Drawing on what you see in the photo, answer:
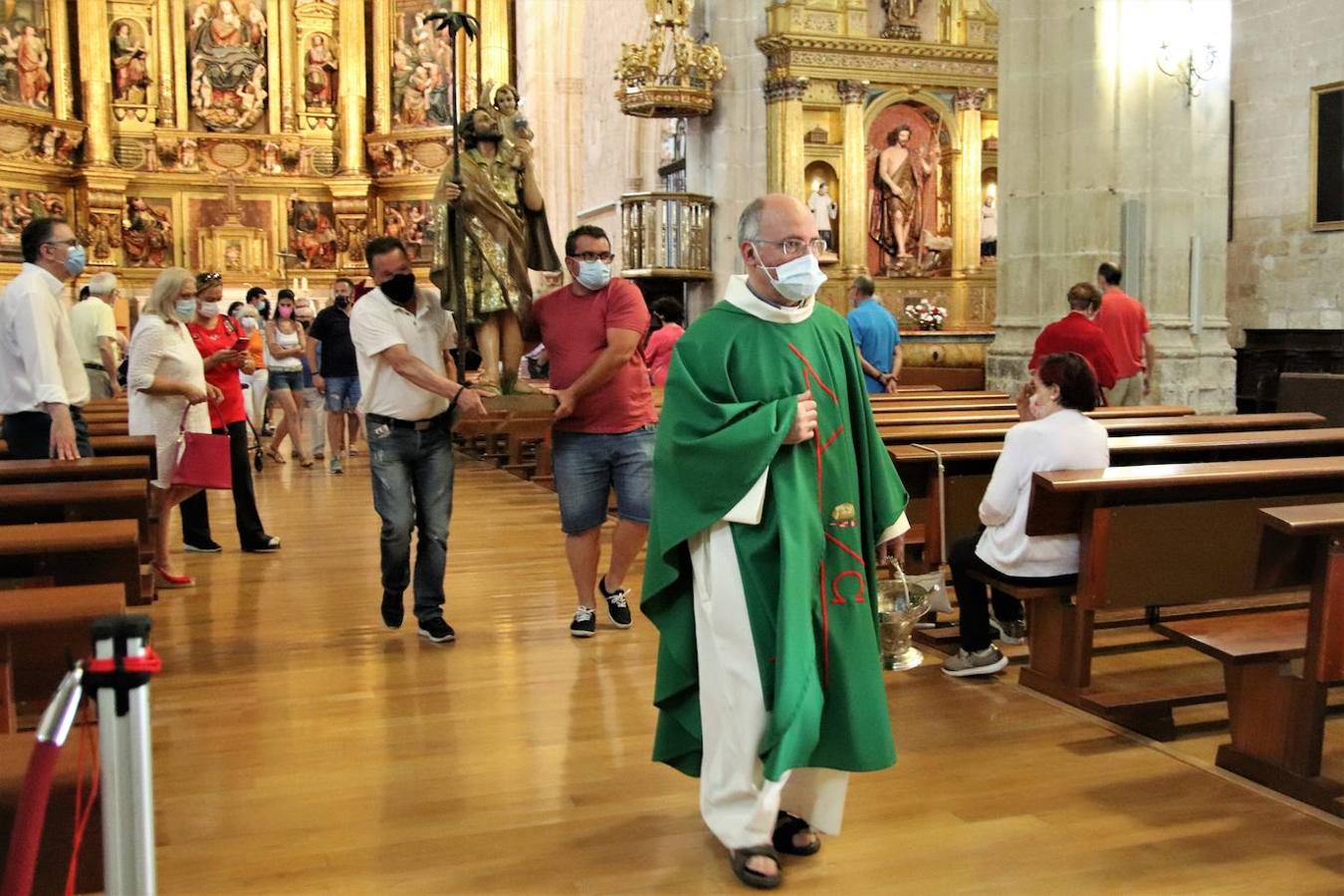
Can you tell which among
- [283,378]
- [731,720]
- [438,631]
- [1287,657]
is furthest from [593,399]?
[283,378]

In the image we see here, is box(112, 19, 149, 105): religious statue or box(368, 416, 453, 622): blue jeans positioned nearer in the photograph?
box(368, 416, 453, 622): blue jeans

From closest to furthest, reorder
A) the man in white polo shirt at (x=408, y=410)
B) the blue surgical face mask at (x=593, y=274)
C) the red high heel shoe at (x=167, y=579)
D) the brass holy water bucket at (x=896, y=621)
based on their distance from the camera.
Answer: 1. the brass holy water bucket at (x=896, y=621)
2. the man in white polo shirt at (x=408, y=410)
3. the blue surgical face mask at (x=593, y=274)
4. the red high heel shoe at (x=167, y=579)

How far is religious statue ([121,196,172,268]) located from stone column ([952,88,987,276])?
548 inches

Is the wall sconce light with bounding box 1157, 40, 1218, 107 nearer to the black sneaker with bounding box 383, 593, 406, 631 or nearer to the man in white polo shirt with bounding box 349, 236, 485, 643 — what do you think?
the man in white polo shirt with bounding box 349, 236, 485, 643

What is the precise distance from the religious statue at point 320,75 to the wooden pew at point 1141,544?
21444mm

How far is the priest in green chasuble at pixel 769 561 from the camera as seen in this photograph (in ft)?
10.5

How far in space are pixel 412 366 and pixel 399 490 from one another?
555 mm

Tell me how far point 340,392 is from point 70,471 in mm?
6935

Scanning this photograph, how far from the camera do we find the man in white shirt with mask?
5.25m

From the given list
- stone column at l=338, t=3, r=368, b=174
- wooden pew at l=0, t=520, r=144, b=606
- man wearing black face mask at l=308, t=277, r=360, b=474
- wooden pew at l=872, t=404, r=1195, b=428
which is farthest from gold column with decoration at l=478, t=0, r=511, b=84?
wooden pew at l=0, t=520, r=144, b=606

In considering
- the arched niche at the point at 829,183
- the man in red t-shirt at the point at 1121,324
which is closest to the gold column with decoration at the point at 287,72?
the arched niche at the point at 829,183

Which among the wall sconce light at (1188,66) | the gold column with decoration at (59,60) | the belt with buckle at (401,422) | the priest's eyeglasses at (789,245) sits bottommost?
the belt with buckle at (401,422)

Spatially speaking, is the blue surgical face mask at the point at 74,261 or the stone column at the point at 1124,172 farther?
the stone column at the point at 1124,172

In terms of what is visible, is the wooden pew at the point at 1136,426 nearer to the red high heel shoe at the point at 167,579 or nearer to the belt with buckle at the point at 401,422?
the belt with buckle at the point at 401,422
